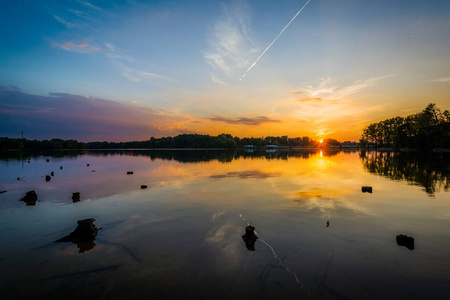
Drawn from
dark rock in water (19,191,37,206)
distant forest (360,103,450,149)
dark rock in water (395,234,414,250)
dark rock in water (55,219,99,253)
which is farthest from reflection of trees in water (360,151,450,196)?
distant forest (360,103,450,149)

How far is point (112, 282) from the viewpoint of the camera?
7238 millimetres

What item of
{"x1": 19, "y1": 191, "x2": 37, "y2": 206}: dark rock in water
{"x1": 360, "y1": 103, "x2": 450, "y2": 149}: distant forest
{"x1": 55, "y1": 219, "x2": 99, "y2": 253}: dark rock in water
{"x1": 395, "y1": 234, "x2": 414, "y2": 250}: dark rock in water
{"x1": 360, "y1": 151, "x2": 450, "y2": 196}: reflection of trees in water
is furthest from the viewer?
{"x1": 360, "y1": 103, "x2": 450, "y2": 149}: distant forest

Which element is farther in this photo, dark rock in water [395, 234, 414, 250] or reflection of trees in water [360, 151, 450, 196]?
reflection of trees in water [360, 151, 450, 196]

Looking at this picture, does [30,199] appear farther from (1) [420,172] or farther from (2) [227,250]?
(1) [420,172]

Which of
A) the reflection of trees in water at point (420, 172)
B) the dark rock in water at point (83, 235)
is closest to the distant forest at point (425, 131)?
the reflection of trees in water at point (420, 172)

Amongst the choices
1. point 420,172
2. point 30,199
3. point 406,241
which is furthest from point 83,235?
point 420,172

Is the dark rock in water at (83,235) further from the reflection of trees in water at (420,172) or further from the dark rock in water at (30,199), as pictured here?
the reflection of trees in water at (420,172)

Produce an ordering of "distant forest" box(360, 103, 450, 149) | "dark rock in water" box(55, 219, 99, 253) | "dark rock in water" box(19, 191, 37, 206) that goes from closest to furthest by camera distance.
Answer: "dark rock in water" box(55, 219, 99, 253), "dark rock in water" box(19, 191, 37, 206), "distant forest" box(360, 103, 450, 149)

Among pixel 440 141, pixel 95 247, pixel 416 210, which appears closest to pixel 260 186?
pixel 416 210

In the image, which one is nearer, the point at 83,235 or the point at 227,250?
the point at 227,250

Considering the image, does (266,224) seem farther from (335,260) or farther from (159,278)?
(159,278)

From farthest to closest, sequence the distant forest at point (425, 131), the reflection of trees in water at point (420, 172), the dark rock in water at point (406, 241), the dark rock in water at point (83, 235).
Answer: the distant forest at point (425, 131) → the reflection of trees in water at point (420, 172) → the dark rock in water at point (83, 235) → the dark rock in water at point (406, 241)

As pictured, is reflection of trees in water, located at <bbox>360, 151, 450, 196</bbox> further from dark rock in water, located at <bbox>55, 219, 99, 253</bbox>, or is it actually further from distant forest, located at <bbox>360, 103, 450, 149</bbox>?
distant forest, located at <bbox>360, 103, 450, 149</bbox>

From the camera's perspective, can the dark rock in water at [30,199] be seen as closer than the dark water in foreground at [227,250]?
No
